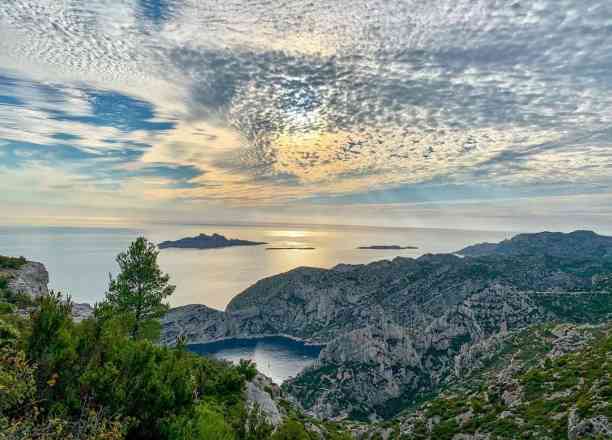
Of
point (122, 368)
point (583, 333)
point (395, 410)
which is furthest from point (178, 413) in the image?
point (395, 410)

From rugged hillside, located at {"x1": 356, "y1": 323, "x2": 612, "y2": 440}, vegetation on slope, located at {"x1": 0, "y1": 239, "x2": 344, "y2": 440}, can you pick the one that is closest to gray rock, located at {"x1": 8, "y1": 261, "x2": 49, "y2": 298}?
vegetation on slope, located at {"x1": 0, "y1": 239, "x2": 344, "y2": 440}

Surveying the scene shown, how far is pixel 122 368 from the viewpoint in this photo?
16906 mm

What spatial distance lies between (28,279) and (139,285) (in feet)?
70.6

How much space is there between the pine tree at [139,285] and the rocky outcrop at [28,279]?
8.02m

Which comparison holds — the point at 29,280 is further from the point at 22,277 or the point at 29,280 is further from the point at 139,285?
the point at 139,285

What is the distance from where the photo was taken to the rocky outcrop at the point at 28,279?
143 ft

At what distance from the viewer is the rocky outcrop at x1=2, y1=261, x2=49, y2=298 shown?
43.6 meters

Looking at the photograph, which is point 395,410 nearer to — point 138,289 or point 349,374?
point 349,374

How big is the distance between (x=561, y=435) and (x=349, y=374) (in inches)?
4482

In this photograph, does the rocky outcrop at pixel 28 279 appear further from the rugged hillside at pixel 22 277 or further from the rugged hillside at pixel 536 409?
the rugged hillside at pixel 536 409

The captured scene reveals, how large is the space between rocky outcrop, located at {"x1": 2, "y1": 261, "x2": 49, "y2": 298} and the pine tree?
802 cm

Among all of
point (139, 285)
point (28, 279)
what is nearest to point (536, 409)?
point (139, 285)

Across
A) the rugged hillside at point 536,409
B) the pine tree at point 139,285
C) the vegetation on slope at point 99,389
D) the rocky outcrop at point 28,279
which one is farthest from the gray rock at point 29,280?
the rugged hillside at point 536,409

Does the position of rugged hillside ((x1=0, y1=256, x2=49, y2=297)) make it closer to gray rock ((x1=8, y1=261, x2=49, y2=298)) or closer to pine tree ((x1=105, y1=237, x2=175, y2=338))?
gray rock ((x1=8, y1=261, x2=49, y2=298))
